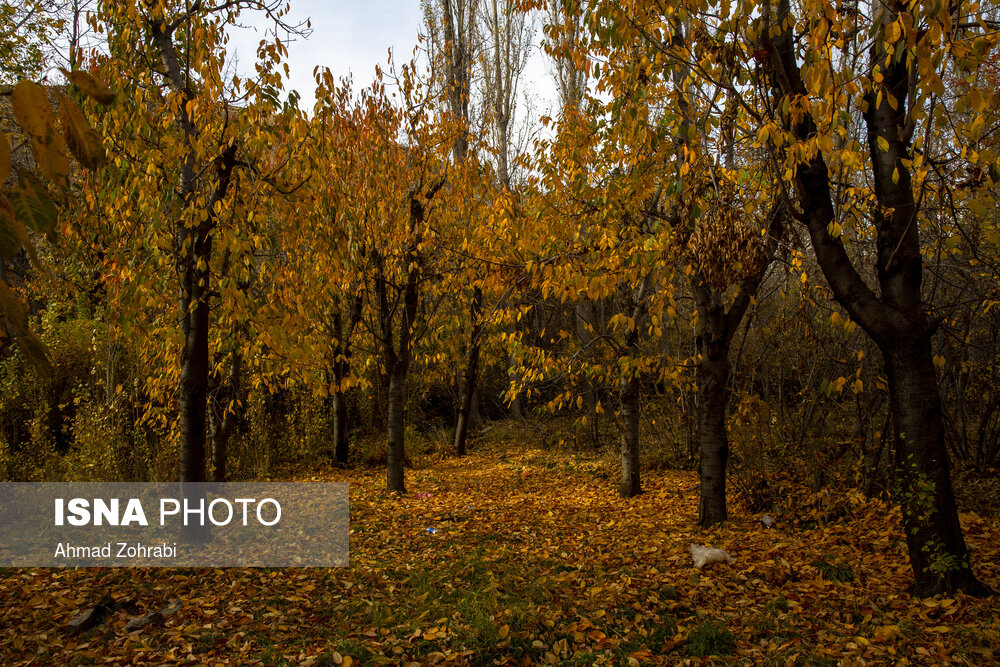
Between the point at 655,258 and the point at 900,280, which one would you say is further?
the point at 655,258

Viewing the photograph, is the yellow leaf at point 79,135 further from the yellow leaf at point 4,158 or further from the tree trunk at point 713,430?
the tree trunk at point 713,430

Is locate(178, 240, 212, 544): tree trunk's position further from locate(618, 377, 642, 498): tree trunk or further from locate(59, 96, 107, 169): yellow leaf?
locate(618, 377, 642, 498): tree trunk

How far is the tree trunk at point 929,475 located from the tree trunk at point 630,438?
153 inches

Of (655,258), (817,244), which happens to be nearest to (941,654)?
(817,244)

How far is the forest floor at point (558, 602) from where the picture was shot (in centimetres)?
329

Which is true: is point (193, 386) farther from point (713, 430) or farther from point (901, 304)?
point (901, 304)

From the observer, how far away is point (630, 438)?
7422mm

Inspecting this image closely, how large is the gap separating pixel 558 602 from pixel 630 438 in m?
3.64

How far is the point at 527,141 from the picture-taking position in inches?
701

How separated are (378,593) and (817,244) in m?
4.09

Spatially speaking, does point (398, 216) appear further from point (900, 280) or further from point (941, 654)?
point (941, 654)

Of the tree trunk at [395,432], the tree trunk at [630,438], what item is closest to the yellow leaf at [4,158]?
the tree trunk at [630,438]
